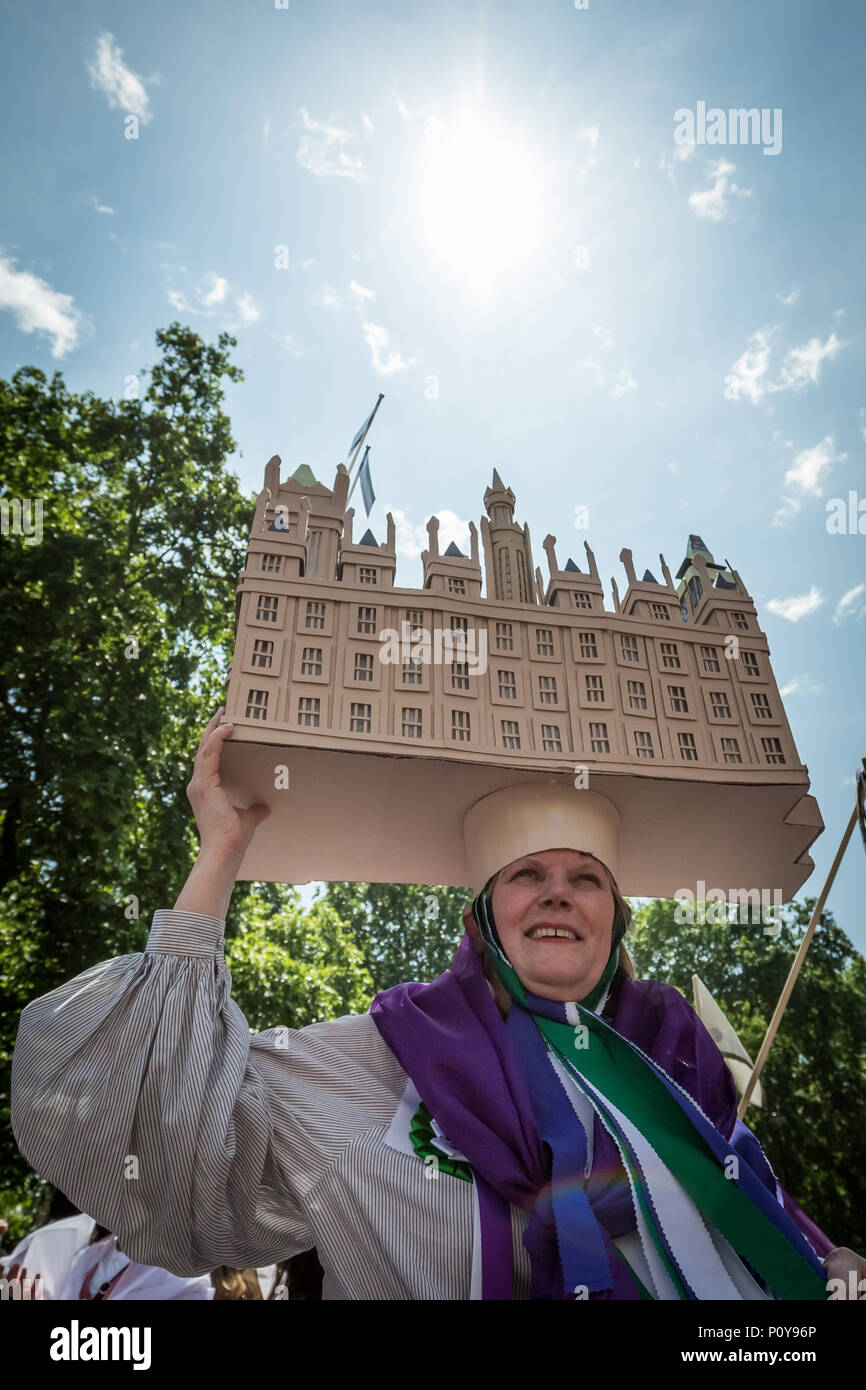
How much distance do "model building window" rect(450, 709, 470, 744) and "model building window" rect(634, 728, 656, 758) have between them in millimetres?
532

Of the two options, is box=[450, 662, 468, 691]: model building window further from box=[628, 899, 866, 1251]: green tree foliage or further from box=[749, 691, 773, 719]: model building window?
box=[628, 899, 866, 1251]: green tree foliage

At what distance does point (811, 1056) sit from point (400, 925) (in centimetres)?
1070

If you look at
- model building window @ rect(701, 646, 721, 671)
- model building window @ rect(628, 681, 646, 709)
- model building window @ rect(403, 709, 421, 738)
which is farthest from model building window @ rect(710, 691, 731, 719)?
model building window @ rect(403, 709, 421, 738)

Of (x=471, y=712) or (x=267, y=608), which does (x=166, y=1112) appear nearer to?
(x=471, y=712)

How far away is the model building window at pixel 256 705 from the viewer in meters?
2.22

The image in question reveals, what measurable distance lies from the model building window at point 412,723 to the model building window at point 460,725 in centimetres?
10

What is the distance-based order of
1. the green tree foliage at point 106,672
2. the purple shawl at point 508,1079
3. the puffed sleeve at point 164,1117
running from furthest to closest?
the green tree foliage at point 106,672
the purple shawl at point 508,1079
the puffed sleeve at point 164,1117

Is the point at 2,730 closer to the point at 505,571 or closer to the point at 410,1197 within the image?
the point at 505,571

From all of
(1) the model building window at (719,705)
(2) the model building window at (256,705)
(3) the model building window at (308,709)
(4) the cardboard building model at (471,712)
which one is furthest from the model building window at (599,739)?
(2) the model building window at (256,705)

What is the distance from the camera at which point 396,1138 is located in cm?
188

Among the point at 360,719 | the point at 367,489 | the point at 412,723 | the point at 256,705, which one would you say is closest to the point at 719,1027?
the point at 412,723

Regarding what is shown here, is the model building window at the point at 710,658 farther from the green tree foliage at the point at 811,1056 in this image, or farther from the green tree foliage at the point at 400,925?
the green tree foliage at the point at 400,925
